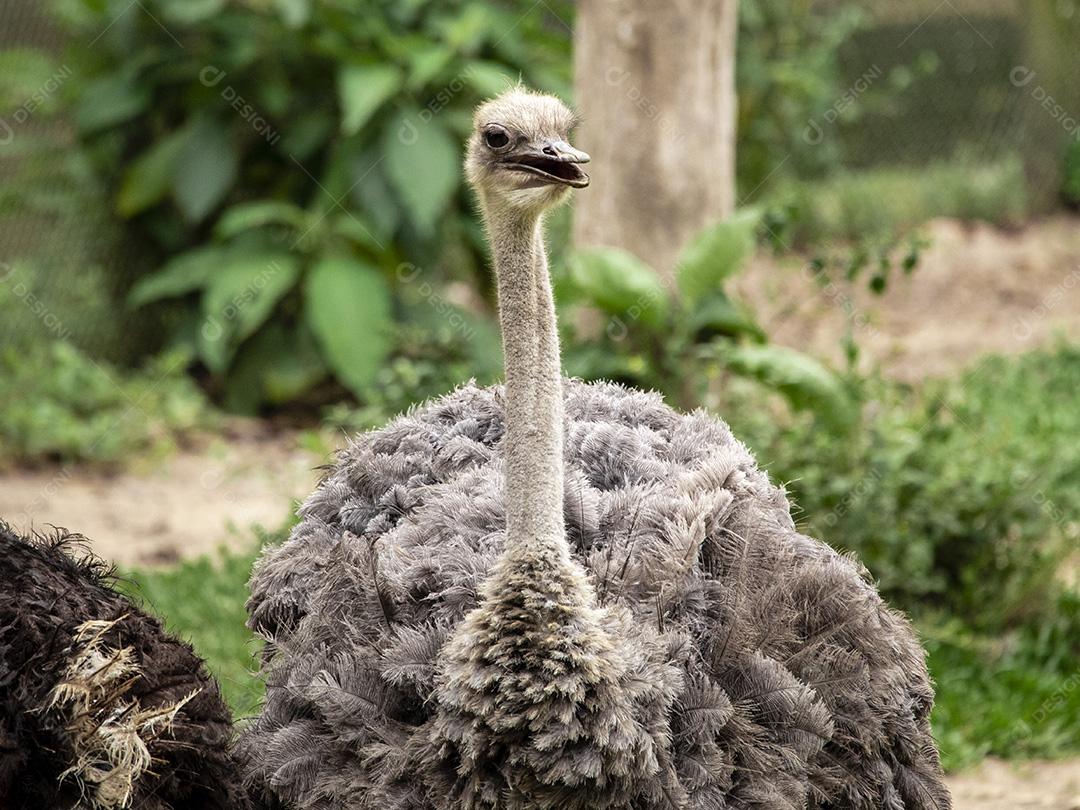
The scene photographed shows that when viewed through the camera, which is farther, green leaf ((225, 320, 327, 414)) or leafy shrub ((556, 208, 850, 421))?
green leaf ((225, 320, 327, 414))

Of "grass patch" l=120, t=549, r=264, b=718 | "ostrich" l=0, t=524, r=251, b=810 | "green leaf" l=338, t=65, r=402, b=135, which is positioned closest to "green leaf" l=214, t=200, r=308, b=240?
"green leaf" l=338, t=65, r=402, b=135

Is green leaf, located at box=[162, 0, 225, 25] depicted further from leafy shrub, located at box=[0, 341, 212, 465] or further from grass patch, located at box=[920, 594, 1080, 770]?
grass patch, located at box=[920, 594, 1080, 770]

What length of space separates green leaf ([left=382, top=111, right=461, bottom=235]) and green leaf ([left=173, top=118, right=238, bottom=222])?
41.9 inches

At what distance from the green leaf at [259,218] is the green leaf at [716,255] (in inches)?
133

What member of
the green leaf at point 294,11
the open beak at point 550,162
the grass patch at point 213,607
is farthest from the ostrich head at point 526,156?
the green leaf at point 294,11

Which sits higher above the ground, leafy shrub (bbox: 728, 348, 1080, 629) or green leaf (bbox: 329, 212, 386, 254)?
green leaf (bbox: 329, 212, 386, 254)

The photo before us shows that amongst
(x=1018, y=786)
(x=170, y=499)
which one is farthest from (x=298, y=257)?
(x=1018, y=786)

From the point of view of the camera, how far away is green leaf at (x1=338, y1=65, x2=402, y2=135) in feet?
26.8

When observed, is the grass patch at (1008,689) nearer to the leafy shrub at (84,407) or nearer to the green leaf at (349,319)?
the green leaf at (349,319)

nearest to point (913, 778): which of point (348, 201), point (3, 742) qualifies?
point (3, 742)

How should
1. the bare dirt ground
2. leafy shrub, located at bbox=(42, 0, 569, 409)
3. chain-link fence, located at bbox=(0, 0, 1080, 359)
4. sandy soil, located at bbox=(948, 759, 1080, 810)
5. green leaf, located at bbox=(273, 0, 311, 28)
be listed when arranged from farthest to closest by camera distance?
Result: 1. chain-link fence, located at bbox=(0, 0, 1080, 359)
2. leafy shrub, located at bbox=(42, 0, 569, 409)
3. green leaf, located at bbox=(273, 0, 311, 28)
4. the bare dirt ground
5. sandy soil, located at bbox=(948, 759, 1080, 810)

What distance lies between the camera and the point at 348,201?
8797 mm

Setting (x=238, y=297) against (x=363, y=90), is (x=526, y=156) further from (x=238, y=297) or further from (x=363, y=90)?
(x=238, y=297)

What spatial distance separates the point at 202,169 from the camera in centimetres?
893
